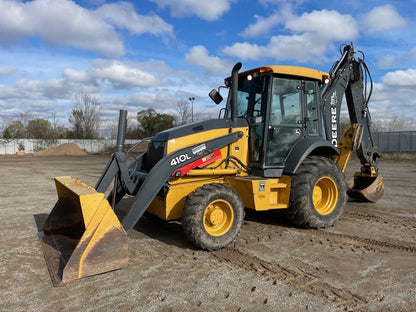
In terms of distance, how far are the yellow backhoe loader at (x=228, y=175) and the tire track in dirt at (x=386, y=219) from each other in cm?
105

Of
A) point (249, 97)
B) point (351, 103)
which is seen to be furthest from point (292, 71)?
point (351, 103)

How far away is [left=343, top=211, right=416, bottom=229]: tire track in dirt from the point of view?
6.35 metres

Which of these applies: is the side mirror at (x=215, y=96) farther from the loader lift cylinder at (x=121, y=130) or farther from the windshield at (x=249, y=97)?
the loader lift cylinder at (x=121, y=130)

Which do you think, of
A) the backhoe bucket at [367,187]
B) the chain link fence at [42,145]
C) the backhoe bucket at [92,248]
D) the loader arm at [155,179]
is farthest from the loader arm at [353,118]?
the chain link fence at [42,145]

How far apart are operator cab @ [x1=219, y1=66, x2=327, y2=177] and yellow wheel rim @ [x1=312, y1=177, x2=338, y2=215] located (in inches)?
33.9

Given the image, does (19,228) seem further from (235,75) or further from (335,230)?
(335,230)

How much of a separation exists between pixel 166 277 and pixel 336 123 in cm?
480

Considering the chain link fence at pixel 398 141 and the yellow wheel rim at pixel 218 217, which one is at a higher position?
the chain link fence at pixel 398 141

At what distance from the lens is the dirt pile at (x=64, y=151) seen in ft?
142

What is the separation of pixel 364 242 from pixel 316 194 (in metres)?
1.15

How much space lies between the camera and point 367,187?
784 cm

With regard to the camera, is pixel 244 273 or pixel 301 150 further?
pixel 301 150

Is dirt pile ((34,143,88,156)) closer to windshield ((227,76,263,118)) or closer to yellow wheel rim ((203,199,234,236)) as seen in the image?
windshield ((227,76,263,118))

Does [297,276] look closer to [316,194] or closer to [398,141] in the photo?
[316,194]
